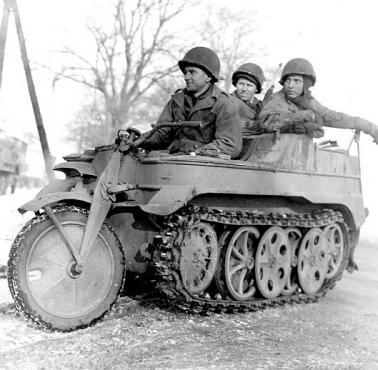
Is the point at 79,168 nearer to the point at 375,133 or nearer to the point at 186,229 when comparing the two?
the point at 186,229

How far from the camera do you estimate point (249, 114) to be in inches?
314

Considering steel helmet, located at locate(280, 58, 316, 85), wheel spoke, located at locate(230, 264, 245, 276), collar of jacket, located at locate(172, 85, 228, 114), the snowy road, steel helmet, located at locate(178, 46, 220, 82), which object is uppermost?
steel helmet, located at locate(280, 58, 316, 85)

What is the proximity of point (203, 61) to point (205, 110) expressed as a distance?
54 centimetres

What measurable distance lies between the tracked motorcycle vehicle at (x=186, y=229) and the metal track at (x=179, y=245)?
1cm

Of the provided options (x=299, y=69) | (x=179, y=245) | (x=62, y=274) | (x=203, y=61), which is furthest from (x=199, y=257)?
(x=299, y=69)

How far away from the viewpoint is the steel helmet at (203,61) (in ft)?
20.3

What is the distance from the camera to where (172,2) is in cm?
2667

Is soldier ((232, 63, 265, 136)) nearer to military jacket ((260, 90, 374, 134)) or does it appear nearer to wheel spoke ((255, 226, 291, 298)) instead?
military jacket ((260, 90, 374, 134))

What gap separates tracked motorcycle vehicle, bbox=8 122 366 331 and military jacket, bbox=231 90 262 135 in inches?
18.8

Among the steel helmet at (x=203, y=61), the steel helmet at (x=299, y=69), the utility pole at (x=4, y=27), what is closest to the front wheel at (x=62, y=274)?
the steel helmet at (x=203, y=61)

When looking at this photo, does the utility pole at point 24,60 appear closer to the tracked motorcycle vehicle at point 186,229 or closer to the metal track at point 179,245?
the tracked motorcycle vehicle at point 186,229

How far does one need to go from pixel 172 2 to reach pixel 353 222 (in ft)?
70.4

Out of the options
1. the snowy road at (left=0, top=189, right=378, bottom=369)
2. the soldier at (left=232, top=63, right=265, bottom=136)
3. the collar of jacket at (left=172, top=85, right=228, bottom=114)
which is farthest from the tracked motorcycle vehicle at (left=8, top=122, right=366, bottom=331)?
the soldier at (left=232, top=63, right=265, bottom=136)

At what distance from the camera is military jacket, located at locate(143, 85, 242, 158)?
601cm
